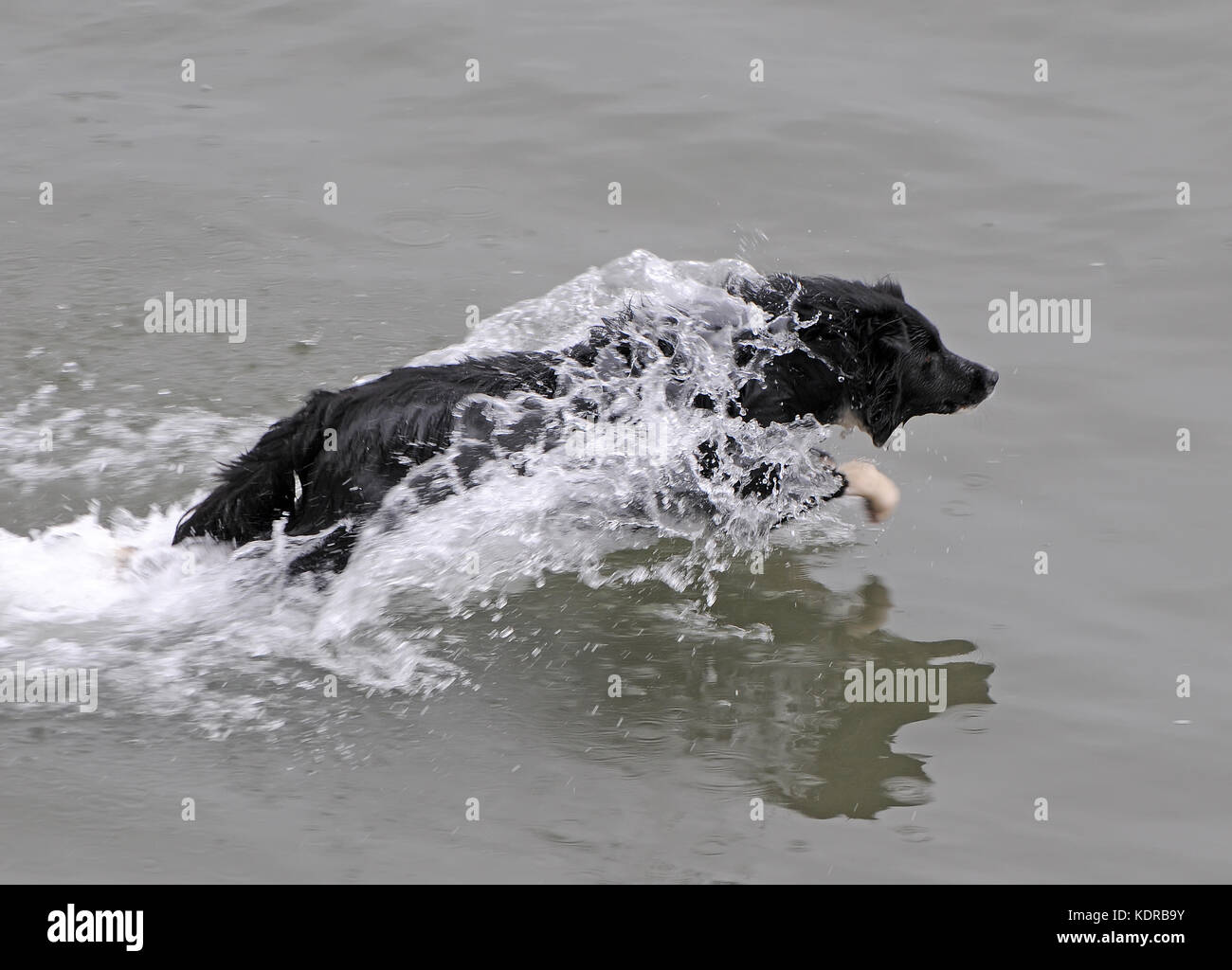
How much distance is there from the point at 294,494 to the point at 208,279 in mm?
3762

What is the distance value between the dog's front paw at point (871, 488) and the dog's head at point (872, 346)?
0.19 meters

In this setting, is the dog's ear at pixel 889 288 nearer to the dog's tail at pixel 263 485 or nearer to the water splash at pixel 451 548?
the water splash at pixel 451 548

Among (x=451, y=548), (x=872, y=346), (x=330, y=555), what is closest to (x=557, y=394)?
(x=451, y=548)

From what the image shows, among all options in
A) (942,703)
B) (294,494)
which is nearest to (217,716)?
(294,494)

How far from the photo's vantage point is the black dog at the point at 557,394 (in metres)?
5.21

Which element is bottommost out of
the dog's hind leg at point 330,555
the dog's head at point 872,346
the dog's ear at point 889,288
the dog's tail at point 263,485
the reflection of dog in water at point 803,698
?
the reflection of dog in water at point 803,698

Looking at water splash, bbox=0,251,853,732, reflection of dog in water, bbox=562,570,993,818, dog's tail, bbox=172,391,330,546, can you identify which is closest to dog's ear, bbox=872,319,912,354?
water splash, bbox=0,251,853,732

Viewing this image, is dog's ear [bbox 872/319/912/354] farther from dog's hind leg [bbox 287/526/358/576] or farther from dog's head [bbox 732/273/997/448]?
dog's hind leg [bbox 287/526/358/576]

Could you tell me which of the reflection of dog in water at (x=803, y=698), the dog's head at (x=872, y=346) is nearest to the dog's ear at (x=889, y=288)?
the dog's head at (x=872, y=346)

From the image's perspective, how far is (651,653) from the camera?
18.6 ft

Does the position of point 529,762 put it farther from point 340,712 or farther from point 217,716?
point 217,716

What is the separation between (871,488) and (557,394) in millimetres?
1329

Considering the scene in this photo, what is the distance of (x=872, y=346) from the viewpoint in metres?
5.87

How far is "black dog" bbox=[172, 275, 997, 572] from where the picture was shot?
17.1ft
